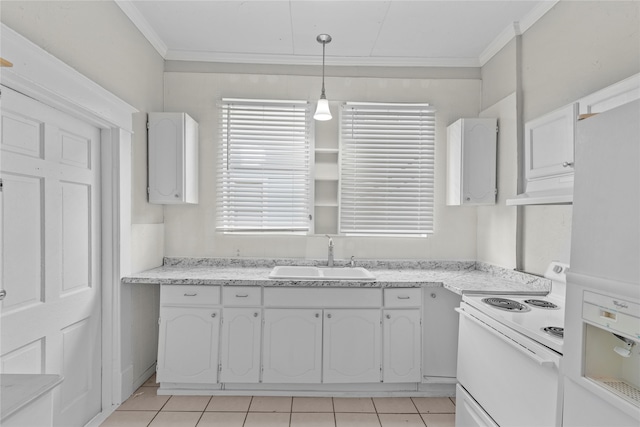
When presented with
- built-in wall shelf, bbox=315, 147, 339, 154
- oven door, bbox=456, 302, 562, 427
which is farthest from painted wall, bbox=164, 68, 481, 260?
oven door, bbox=456, 302, 562, 427

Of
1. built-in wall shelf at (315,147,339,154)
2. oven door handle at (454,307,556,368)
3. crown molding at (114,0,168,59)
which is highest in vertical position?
crown molding at (114,0,168,59)

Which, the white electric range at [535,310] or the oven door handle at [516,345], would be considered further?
the white electric range at [535,310]

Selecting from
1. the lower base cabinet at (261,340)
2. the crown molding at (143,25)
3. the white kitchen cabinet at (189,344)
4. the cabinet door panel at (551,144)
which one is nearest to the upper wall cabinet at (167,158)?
the crown molding at (143,25)

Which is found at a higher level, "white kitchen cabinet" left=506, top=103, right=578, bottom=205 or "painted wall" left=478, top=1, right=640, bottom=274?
"painted wall" left=478, top=1, right=640, bottom=274

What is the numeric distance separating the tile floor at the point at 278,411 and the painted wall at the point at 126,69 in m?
0.27

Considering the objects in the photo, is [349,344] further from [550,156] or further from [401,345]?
[550,156]

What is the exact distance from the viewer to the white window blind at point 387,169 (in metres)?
3.11

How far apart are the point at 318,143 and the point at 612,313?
248 centimetres

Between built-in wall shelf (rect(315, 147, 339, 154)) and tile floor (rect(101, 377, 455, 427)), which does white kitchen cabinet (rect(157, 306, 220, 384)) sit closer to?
Answer: tile floor (rect(101, 377, 455, 427))

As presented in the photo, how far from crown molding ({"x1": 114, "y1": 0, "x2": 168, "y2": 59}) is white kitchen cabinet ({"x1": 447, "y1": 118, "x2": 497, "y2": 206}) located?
100 inches

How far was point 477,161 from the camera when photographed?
111 inches

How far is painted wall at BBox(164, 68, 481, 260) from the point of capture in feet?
10.1

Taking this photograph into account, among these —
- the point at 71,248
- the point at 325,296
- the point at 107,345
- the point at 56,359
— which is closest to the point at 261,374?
the point at 325,296

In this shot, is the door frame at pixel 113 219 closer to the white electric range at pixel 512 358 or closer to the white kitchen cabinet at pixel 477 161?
the white electric range at pixel 512 358
